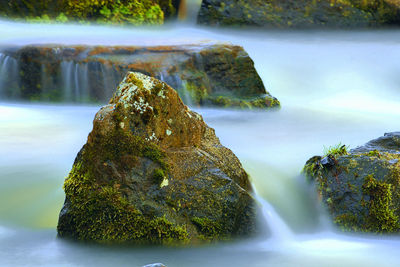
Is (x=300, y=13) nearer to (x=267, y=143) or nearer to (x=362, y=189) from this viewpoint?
(x=267, y=143)

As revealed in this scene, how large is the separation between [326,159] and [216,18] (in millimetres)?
9938

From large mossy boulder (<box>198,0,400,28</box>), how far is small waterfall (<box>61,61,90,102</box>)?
21.1ft

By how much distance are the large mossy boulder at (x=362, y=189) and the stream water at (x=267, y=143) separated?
0.11 metres

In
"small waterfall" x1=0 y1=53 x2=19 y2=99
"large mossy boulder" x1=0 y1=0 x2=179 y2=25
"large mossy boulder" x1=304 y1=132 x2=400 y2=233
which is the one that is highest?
"large mossy boulder" x1=0 y1=0 x2=179 y2=25

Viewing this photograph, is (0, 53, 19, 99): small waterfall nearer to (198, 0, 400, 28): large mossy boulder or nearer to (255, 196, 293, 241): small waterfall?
(255, 196, 293, 241): small waterfall

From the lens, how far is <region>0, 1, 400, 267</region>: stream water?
3.50 meters

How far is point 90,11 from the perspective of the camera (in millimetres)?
11727

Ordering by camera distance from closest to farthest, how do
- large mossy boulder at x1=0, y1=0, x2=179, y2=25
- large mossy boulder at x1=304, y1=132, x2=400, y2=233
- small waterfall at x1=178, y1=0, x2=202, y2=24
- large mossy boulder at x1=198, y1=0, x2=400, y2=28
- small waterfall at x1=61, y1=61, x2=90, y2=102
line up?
large mossy boulder at x1=304, y1=132, x2=400, y2=233 < small waterfall at x1=61, y1=61, x2=90, y2=102 < large mossy boulder at x1=0, y1=0, x2=179, y2=25 < large mossy boulder at x1=198, y1=0, x2=400, y2=28 < small waterfall at x1=178, y1=0, x2=202, y2=24

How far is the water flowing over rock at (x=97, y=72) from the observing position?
25.5 feet

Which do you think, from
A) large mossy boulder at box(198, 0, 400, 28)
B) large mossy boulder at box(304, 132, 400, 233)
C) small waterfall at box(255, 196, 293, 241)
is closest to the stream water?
small waterfall at box(255, 196, 293, 241)

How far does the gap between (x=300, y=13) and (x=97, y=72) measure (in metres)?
8.10

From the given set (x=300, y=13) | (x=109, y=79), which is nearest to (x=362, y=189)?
(x=109, y=79)

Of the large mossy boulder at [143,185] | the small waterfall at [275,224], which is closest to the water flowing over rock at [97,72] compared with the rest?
the small waterfall at [275,224]

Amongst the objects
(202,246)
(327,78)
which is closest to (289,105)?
(327,78)
